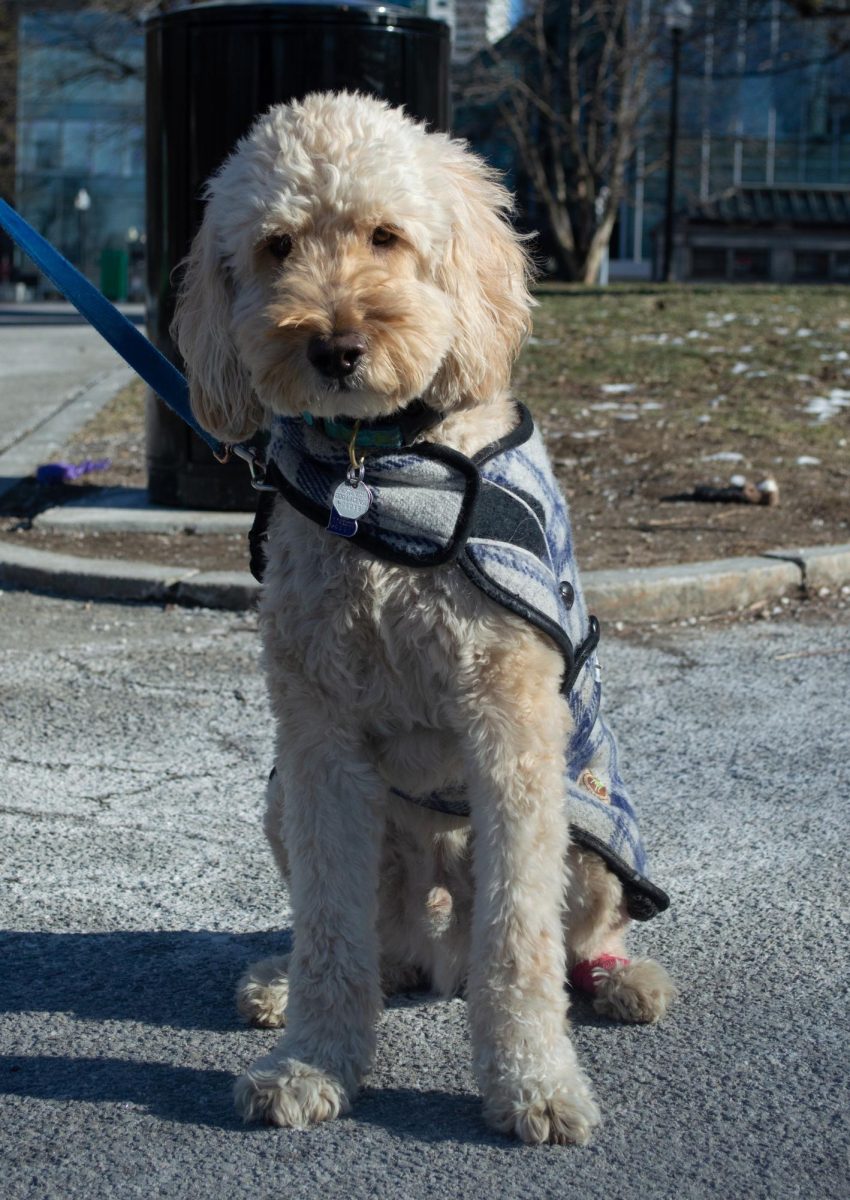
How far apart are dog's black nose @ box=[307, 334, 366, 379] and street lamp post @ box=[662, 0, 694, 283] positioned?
25.7 m

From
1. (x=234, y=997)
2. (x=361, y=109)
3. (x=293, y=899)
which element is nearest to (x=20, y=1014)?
(x=234, y=997)

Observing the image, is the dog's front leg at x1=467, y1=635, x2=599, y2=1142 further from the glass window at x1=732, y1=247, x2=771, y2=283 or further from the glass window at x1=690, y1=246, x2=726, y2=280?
the glass window at x1=732, y1=247, x2=771, y2=283

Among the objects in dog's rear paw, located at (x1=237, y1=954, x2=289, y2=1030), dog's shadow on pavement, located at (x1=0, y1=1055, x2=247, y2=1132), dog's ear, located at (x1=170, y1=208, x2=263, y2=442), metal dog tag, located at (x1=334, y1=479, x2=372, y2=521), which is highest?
dog's ear, located at (x1=170, y1=208, x2=263, y2=442)

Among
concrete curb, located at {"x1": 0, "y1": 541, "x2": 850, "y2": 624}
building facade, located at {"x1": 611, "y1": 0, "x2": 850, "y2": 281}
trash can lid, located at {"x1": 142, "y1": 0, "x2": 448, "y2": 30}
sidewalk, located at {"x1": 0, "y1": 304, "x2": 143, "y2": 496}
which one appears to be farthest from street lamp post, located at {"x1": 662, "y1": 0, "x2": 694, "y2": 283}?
concrete curb, located at {"x1": 0, "y1": 541, "x2": 850, "y2": 624}

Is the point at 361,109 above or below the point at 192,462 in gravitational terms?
above

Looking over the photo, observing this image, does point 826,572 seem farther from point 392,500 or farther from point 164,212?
point 392,500

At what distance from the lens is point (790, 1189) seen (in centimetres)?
236

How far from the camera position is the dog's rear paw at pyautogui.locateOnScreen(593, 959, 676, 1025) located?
2982mm

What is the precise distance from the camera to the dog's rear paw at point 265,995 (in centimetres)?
298

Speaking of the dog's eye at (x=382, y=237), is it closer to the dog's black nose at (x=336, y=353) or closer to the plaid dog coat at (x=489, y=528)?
the dog's black nose at (x=336, y=353)

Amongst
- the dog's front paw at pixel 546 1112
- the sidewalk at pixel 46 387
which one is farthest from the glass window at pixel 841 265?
the dog's front paw at pixel 546 1112

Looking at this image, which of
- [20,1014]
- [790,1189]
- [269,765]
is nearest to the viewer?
[790,1189]

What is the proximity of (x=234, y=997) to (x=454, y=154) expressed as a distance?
179 cm

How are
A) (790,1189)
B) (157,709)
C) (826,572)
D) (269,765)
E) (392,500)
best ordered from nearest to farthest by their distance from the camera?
(790,1189), (392,500), (269,765), (157,709), (826,572)
